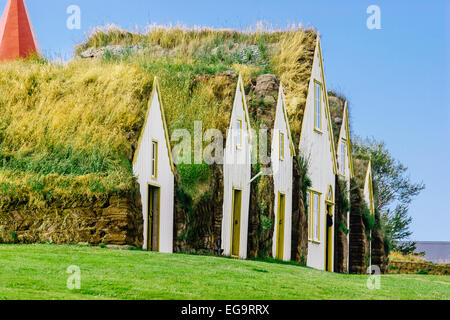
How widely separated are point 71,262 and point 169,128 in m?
9.76

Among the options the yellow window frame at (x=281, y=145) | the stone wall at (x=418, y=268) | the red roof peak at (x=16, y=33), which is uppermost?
the red roof peak at (x=16, y=33)

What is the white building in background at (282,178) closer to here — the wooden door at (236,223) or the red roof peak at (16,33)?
the wooden door at (236,223)

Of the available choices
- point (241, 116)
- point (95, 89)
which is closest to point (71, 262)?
point (95, 89)

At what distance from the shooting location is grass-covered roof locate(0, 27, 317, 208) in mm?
25406

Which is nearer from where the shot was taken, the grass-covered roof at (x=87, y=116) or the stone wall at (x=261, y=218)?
the grass-covered roof at (x=87, y=116)

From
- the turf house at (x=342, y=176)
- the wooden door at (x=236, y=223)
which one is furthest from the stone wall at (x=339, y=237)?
the wooden door at (x=236, y=223)

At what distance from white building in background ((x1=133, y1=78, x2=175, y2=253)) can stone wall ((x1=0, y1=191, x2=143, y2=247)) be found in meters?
1.32

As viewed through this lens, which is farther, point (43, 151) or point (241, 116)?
point (241, 116)

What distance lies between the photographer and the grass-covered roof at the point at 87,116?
2541 cm

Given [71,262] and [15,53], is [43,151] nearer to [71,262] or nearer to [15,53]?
[71,262]

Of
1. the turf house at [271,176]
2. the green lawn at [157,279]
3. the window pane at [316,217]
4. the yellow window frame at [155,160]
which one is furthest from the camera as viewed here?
the window pane at [316,217]

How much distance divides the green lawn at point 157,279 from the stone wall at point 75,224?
4.31 ft
